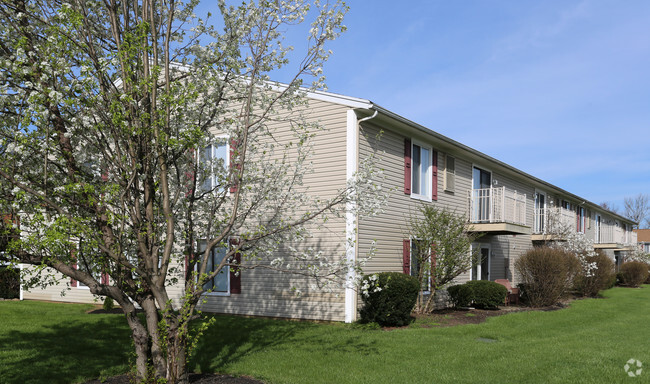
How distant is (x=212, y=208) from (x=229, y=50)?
200 centimetres

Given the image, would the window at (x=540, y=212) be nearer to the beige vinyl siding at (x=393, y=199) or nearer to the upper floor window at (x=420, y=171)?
the beige vinyl siding at (x=393, y=199)

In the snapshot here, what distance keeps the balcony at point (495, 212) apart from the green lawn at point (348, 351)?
4.27m

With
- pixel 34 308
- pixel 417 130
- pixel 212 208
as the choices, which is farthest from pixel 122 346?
pixel 417 130

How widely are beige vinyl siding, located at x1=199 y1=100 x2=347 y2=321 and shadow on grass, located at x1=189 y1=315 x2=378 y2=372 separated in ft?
2.31

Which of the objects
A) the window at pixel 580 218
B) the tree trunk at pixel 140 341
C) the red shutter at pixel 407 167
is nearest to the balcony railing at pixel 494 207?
the red shutter at pixel 407 167

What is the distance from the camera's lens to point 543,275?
1594 cm

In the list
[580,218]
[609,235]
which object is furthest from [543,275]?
[609,235]

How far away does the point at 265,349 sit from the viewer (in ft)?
27.9

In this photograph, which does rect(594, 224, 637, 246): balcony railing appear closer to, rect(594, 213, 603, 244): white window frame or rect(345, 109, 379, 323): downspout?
rect(594, 213, 603, 244): white window frame

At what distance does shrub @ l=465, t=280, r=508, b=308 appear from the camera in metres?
14.8

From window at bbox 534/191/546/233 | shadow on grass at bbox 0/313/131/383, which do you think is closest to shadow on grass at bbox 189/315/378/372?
shadow on grass at bbox 0/313/131/383

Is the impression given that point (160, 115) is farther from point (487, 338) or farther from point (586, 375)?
point (487, 338)

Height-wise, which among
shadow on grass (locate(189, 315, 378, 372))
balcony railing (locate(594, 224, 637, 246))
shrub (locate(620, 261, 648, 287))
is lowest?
shrub (locate(620, 261, 648, 287))

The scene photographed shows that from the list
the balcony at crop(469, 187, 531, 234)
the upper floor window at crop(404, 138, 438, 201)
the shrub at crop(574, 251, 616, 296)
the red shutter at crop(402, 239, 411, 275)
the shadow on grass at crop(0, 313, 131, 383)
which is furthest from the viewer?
the shrub at crop(574, 251, 616, 296)
